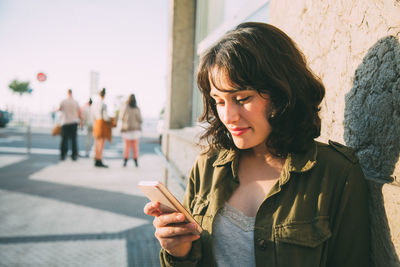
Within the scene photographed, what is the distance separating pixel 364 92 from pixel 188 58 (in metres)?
4.68

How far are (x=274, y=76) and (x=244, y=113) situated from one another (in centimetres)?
17

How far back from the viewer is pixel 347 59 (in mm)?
1309

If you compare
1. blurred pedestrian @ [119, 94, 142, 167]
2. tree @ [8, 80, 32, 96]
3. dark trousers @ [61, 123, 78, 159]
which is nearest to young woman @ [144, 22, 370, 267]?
blurred pedestrian @ [119, 94, 142, 167]

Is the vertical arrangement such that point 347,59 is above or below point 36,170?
above

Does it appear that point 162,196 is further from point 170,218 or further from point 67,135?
point 67,135

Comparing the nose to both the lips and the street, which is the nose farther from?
the street

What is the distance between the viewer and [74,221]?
14.0 ft

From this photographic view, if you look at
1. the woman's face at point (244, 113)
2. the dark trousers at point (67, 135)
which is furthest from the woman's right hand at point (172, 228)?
the dark trousers at point (67, 135)

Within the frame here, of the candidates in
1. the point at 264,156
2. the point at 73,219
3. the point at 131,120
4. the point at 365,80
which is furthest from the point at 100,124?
the point at 365,80

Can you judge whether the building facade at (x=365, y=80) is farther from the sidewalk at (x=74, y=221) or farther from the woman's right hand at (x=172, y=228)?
the sidewalk at (x=74, y=221)

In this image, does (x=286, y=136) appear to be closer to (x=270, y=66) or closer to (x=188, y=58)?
(x=270, y=66)

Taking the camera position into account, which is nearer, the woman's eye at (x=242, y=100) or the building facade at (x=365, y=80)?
the building facade at (x=365, y=80)

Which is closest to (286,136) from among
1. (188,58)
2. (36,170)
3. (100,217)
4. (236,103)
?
(236,103)

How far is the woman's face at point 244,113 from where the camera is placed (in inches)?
46.1
